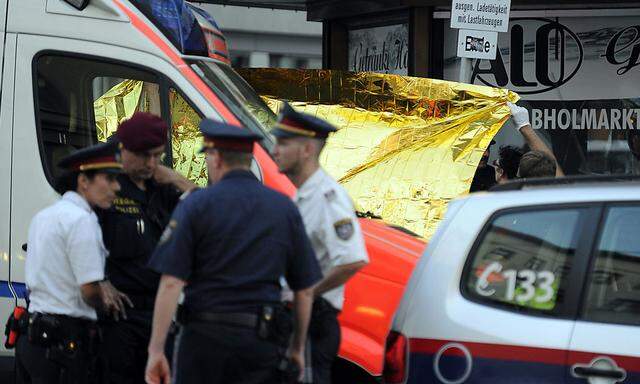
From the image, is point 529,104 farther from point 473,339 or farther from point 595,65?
point 473,339

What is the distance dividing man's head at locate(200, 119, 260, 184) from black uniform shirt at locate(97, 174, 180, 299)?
1.02m

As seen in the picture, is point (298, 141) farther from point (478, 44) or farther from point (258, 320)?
point (478, 44)

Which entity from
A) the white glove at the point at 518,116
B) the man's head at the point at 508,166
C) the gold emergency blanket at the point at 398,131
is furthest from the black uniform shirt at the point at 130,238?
the white glove at the point at 518,116

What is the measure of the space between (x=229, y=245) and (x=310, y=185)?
1.99 feet

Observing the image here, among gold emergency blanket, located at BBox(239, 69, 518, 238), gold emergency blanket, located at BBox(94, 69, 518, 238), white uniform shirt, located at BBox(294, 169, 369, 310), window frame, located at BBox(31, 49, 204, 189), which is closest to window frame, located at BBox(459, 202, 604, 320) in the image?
white uniform shirt, located at BBox(294, 169, 369, 310)

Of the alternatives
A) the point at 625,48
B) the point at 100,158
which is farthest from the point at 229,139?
the point at 625,48

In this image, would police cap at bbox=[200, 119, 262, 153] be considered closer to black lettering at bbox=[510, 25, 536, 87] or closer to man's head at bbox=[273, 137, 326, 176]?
man's head at bbox=[273, 137, 326, 176]

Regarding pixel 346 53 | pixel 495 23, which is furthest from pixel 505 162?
pixel 346 53

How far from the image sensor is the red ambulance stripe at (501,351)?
475 centimetres

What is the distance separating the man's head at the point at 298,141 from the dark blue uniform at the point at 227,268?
1.35 feet

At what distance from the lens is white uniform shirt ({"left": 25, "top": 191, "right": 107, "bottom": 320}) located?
5.35 meters

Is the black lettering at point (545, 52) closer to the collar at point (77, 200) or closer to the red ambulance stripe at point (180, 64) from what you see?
the red ambulance stripe at point (180, 64)

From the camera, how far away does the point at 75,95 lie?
719 cm

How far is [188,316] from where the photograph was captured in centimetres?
482
